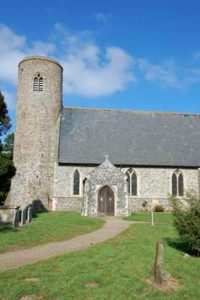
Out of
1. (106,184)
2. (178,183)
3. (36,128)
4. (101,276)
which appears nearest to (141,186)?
(178,183)

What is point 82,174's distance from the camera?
29625 millimetres

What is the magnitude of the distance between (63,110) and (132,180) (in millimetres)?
9919

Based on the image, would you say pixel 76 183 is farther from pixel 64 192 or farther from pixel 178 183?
pixel 178 183

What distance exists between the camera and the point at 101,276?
8.55m

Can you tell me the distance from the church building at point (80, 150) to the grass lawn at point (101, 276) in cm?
1603

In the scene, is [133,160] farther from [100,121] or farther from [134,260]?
[134,260]

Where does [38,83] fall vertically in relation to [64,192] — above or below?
above

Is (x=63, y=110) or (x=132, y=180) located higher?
(x=63, y=110)

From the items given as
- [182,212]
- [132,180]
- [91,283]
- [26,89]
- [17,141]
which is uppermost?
[26,89]

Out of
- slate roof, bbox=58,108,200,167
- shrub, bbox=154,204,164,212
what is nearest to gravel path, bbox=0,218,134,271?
shrub, bbox=154,204,164,212

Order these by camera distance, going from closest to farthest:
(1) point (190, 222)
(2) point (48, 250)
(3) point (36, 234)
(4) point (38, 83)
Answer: (1) point (190, 222) < (2) point (48, 250) < (3) point (36, 234) < (4) point (38, 83)

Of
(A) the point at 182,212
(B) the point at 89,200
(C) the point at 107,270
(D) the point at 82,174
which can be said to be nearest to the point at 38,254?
(C) the point at 107,270

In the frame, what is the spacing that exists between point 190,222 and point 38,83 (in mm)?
24376

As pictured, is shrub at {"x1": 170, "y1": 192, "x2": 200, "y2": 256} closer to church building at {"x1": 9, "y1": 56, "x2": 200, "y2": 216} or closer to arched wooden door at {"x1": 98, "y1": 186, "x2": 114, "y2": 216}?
arched wooden door at {"x1": 98, "y1": 186, "x2": 114, "y2": 216}
